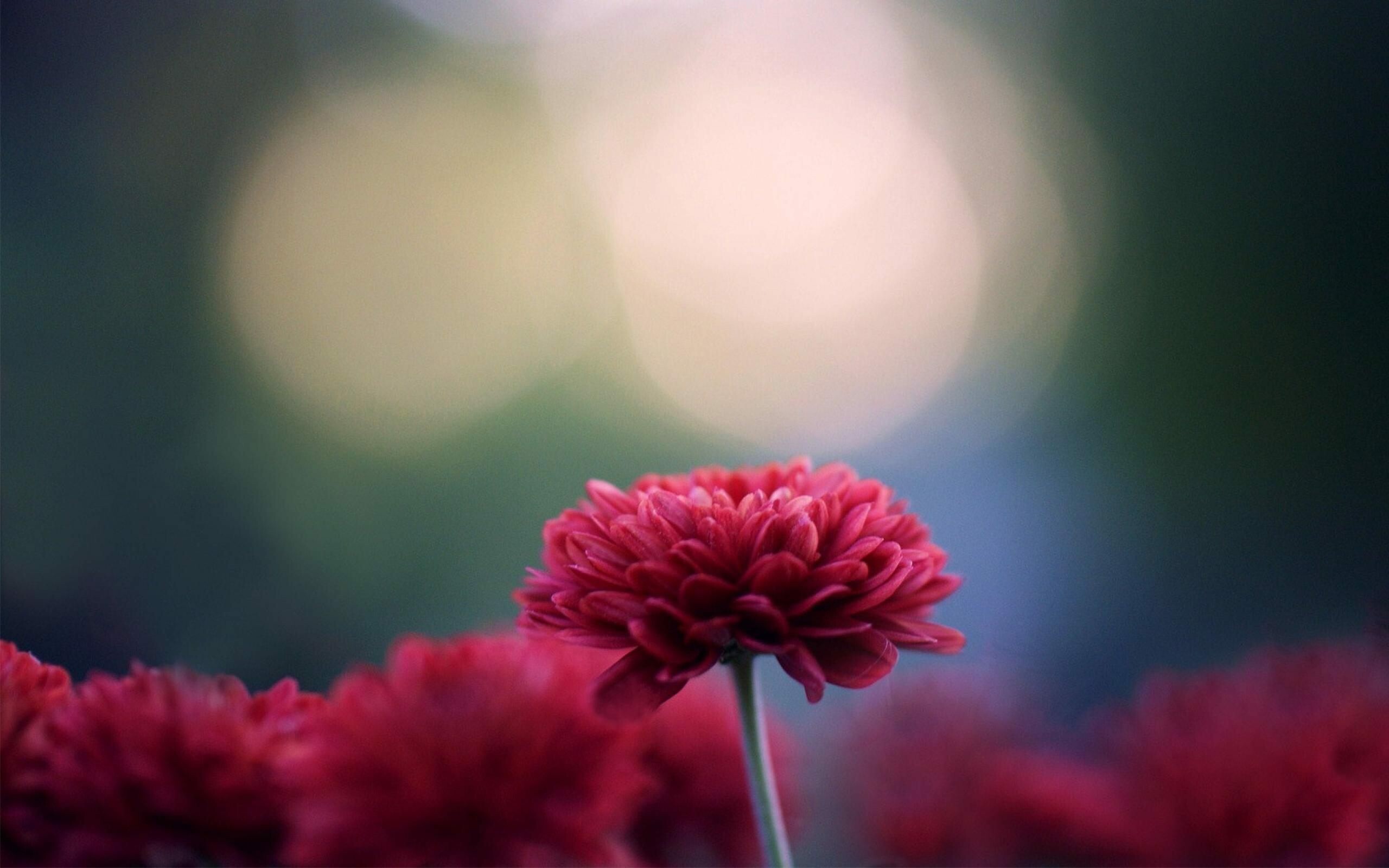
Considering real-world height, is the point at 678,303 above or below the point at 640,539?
above

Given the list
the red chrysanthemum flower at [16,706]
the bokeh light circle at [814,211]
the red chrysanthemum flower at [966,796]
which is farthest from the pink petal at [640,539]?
the bokeh light circle at [814,211]

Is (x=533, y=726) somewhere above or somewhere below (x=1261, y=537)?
below

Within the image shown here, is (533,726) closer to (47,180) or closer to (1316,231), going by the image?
(47,180)

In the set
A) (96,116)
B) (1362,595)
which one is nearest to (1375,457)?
(1362,595)

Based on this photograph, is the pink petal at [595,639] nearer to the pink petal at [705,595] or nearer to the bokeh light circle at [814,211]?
the pink petal at [705,595]

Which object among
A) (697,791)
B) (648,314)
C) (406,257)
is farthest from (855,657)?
(648,314)

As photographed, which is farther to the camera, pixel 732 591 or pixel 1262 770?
pixel 1262 770

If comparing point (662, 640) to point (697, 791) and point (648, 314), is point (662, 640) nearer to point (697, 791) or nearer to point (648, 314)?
point (697, 791)
